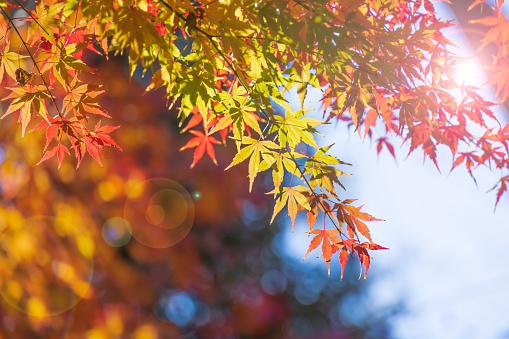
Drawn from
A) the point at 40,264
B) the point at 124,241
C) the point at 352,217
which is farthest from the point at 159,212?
the point at 352,217

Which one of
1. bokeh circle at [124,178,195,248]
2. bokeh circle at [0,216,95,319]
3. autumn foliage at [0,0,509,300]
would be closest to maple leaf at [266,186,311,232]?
autumn foliage at [0,0,509,300]

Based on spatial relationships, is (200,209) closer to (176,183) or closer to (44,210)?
(176,183)

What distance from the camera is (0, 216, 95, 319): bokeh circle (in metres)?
5.08

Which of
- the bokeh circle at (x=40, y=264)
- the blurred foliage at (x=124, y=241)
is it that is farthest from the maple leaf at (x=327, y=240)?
the bokeh circle at (x=40, y=264)

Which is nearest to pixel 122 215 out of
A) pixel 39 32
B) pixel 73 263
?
pixel 73 263

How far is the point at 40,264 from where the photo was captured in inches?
203

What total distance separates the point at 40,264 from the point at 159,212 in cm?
191

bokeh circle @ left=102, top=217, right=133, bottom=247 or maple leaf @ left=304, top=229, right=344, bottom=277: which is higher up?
maple leaf @ left=304, top=229, right=344, bottom=277

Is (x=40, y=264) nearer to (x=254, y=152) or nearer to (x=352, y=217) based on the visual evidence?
(x=254, y=152)

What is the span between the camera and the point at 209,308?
24.9ft

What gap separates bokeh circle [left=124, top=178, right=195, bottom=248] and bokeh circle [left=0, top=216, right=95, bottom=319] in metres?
0.82

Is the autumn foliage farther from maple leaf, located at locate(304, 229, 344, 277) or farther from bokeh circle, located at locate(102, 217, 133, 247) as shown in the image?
bokeh circle, located at locate(102, 217, 133, 247)

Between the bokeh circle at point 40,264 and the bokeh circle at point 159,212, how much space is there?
2.69ft

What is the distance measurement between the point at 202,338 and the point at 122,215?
3.38m
